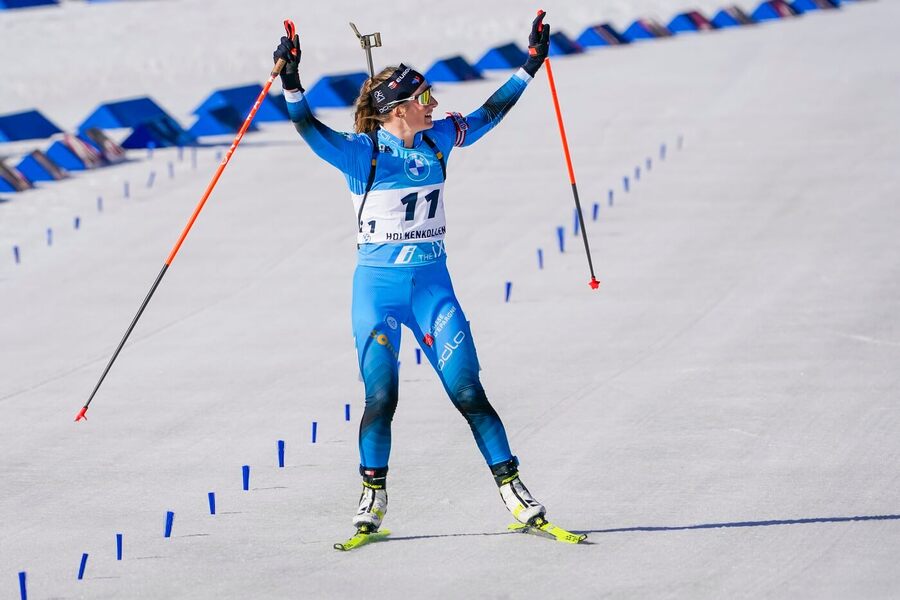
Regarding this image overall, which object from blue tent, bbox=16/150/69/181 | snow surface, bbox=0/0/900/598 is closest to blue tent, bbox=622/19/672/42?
snow surface, bbox=0/0/900/598

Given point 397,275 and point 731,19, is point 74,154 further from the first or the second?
point 731,19

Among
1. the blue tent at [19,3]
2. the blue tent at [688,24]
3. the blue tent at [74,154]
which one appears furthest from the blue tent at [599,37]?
the blue tent at [19,3]

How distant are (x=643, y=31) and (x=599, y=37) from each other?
144cm

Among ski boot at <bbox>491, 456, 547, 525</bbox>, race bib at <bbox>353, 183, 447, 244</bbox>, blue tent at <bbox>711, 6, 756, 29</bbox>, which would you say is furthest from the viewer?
blue tent at <bbox>711, 6, 756, 29</bbox>

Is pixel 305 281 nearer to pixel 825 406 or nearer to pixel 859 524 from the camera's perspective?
pixel 825 406

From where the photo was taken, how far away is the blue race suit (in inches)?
303

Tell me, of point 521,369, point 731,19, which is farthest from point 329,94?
point 521,369

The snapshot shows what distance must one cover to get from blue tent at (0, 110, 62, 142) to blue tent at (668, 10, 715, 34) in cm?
1529

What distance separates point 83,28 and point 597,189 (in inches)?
807

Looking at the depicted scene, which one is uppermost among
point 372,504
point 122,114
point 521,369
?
point 122,114

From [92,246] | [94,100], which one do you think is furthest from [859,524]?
[94,100]

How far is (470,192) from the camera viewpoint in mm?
19344

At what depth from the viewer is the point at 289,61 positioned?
752cm

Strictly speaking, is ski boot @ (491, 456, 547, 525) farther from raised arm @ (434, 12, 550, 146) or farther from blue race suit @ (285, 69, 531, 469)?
raised arm @ (434, 12, 550, 146)
